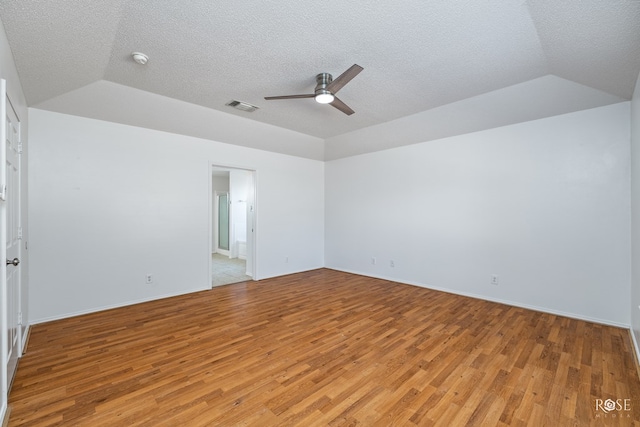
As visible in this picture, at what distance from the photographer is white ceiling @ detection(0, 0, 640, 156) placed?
193cm

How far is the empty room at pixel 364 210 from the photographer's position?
1.96 meters

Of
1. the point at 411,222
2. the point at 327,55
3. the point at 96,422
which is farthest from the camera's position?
the point at 411,222

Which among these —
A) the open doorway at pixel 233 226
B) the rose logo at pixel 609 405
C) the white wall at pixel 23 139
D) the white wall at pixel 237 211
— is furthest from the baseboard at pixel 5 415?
the white wall at pixel 237 211

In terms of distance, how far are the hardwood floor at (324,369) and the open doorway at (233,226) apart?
195cm

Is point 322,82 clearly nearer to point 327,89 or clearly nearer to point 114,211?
point 327,89

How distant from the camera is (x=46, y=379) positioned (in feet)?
7.15

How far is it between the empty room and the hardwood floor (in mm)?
23

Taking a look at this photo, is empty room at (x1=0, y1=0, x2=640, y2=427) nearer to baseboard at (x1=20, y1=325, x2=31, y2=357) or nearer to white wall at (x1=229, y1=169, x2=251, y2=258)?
baseboard at (x1=20, y1=325, x2=31, y2=357)

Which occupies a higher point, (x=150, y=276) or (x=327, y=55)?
(x=327, y=55)

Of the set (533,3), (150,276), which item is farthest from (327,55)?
(150,276)

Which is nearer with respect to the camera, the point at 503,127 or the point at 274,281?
the point at 503,127

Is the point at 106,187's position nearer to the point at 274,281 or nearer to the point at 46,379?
the point at 46,379

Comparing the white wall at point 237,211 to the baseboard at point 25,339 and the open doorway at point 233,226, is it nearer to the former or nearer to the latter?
the open doorway at point 233,226

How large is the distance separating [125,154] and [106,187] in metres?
0.53
